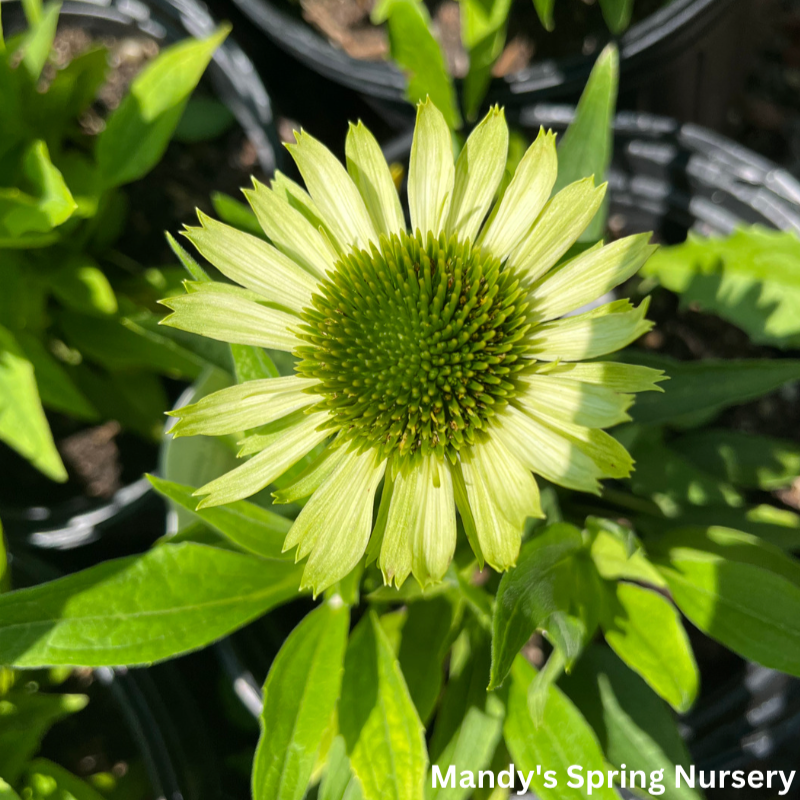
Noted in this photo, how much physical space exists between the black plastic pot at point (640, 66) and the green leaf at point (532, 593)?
2.14 feet

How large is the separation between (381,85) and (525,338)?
22.9 inches

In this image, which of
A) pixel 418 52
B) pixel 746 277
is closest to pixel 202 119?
pixel 418 52

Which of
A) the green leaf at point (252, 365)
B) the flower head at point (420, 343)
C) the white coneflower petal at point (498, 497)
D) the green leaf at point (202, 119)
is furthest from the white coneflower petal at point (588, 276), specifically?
the green leaf at point (202, 119)

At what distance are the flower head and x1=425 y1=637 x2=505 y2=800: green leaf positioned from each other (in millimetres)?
181

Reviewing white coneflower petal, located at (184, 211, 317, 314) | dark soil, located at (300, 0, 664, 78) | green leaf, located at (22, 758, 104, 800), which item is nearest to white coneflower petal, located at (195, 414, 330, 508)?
white coneflower petal, located at (184, 211, 317, 314)

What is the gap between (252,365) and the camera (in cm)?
59

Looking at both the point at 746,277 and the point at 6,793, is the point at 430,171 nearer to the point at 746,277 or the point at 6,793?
the point at 746,277

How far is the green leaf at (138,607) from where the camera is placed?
21.0 inches

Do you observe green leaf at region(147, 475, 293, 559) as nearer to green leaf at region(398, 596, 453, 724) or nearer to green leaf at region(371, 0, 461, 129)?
green leaf at region(398, 596, 453, 724)

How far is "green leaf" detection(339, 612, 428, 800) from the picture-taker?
1.83ft

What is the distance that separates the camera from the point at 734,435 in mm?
884

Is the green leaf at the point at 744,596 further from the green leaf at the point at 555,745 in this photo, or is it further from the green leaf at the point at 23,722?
the green leaf at the point at 23,722

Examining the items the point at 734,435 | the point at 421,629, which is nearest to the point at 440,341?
the point at 421,629

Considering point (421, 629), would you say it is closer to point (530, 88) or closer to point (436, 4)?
point (530, 88)
